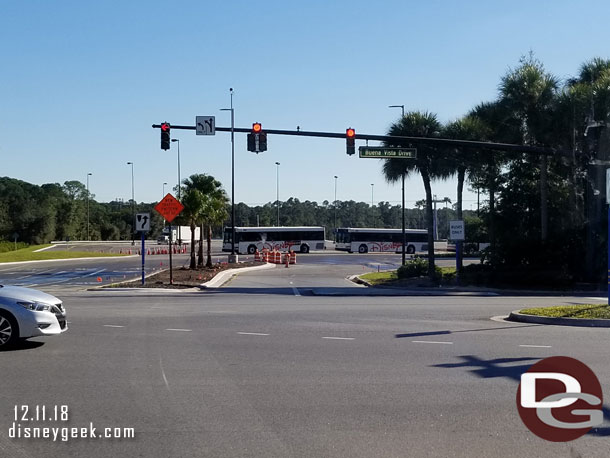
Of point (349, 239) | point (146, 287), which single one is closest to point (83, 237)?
point (349, 239)

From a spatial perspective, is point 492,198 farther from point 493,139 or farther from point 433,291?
point 433,291

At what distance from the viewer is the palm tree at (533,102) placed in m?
33.6

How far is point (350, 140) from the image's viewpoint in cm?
2627

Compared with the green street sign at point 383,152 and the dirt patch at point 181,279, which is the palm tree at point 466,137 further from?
the dirt patch at point 181,279

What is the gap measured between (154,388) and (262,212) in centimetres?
15422

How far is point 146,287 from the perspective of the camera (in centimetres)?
3017

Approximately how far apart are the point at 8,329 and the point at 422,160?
26032 millimetres

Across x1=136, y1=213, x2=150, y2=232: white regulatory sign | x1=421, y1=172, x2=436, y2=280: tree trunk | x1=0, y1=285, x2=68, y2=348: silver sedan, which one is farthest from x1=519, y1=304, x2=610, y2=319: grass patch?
x1=136, y1=213, x2=150, y2=232: white regulatory sign

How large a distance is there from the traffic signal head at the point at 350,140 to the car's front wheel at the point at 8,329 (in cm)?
1616

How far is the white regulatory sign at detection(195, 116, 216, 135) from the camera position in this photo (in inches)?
1045

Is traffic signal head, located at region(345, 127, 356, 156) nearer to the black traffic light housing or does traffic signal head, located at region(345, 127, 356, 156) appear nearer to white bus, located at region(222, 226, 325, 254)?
the black traffic light housing

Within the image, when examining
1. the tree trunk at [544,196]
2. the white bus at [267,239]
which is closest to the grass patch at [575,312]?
the tree trunk at [544,196]

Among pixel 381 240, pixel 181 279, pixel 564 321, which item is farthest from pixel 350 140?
pixel 381 240

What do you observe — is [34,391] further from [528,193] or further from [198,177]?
[198,177]
